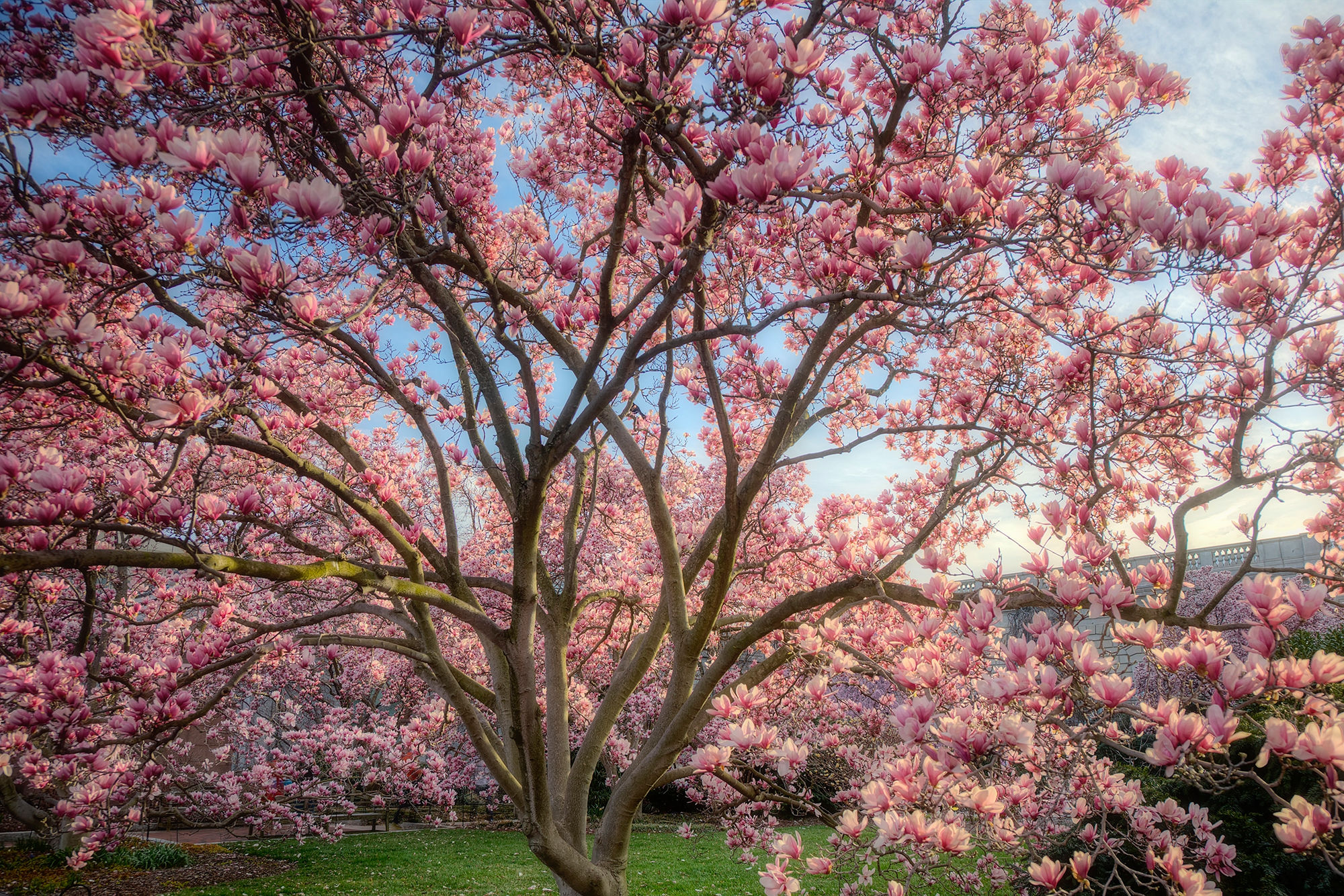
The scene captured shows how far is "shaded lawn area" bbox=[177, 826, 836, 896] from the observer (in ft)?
25.7

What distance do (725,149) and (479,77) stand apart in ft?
8.80

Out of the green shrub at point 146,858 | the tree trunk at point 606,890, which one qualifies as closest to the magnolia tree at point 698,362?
the tree trunk at point 606,890

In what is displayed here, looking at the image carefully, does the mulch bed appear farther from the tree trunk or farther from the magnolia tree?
the tree trunk

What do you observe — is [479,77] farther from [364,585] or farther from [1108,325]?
[1108,325]

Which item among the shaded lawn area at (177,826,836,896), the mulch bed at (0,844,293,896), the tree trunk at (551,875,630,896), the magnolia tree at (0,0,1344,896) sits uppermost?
the magnolia tree at (0,0,1344,896)

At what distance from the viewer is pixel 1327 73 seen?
2625 mm

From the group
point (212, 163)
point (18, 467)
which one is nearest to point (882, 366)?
point (212, 163)

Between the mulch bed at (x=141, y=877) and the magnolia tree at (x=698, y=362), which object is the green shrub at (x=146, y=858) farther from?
the magnolia tree at (x=698, y=362)

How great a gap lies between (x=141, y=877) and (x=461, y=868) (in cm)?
380

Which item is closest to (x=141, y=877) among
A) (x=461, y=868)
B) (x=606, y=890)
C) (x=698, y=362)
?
(x=461, y=868)

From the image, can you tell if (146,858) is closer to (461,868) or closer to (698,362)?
(461,868)

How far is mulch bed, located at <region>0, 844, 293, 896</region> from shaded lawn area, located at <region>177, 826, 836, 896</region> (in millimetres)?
393

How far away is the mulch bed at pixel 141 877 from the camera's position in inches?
281

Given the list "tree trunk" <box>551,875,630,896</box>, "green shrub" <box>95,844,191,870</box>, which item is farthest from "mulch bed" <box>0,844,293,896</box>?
"tree trunk" <box>551,875,630,896</box>
